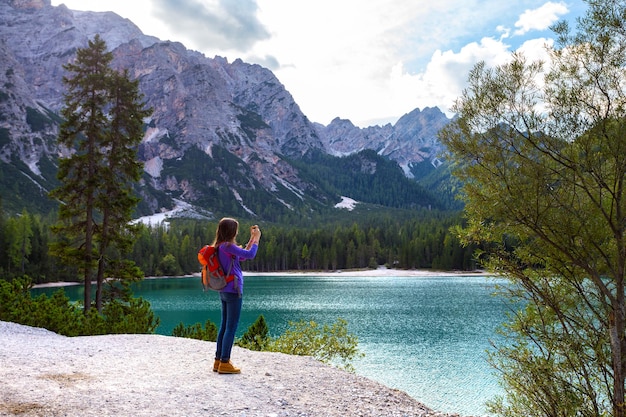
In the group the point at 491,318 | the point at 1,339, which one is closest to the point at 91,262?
the point at 1,339

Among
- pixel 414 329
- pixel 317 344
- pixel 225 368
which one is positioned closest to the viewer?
pixel 225 368

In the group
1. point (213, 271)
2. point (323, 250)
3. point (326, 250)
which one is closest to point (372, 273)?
point (326, 250)

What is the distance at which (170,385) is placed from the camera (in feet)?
28.0

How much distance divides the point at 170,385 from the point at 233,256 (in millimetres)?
2656

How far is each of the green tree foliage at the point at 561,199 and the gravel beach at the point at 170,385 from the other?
3007 millimetres

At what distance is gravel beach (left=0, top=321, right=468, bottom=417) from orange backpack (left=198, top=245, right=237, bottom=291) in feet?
6.24

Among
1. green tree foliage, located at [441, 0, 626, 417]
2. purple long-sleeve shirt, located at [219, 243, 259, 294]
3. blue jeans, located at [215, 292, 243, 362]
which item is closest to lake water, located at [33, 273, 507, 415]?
green tree foliage, located at [441, 0, 626, 417]

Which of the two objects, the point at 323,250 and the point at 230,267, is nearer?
the point at 230,267

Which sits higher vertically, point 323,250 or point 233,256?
point 233,256

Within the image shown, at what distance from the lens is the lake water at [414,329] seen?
20922 millimetres

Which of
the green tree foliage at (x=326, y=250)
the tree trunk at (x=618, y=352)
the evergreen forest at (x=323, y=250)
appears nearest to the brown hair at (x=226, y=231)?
the tree trunk at (x=618, y=352)

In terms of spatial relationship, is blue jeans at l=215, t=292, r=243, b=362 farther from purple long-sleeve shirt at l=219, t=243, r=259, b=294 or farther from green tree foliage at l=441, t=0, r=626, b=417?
green tree foliage at l=441, t=0, r=626, b=417

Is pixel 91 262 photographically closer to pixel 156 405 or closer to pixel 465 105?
pixel 156 405

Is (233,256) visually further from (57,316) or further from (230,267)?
(57,316)
